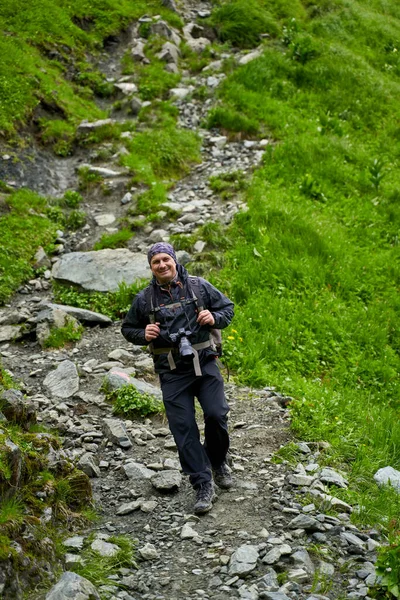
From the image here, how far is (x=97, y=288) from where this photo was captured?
37.2 feet

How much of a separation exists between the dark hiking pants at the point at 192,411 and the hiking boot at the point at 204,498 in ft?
0.18

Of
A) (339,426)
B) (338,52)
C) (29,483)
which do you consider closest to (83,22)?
(338,52)

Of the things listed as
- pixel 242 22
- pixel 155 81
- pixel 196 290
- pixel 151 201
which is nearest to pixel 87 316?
pixel 151 201

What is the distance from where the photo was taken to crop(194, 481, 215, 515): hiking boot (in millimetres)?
6043

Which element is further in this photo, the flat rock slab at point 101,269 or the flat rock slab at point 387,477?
the flat rock slab at point 101,269

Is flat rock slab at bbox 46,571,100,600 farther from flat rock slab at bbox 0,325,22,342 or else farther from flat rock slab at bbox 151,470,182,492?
flat rock slab at bbox 0,325,22,342

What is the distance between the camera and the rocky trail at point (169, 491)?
5.09m

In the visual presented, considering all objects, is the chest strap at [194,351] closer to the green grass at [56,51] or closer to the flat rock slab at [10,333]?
the flat rock slab at [10,333]

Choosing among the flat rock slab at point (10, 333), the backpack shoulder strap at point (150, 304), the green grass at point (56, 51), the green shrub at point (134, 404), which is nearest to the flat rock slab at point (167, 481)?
the green shrub at point (134, 404)

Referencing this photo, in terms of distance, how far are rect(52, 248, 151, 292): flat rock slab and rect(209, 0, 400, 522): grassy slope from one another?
1555 millimetres

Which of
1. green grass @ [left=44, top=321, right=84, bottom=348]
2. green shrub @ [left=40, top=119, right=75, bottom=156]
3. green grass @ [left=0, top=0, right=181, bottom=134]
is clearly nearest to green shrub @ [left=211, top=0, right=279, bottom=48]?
green grass @ [left=0, top=0, right=181, bottom=134]

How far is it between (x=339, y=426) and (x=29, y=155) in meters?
9.51

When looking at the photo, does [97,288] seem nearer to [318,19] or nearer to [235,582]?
[235,582]

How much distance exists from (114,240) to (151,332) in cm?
694
